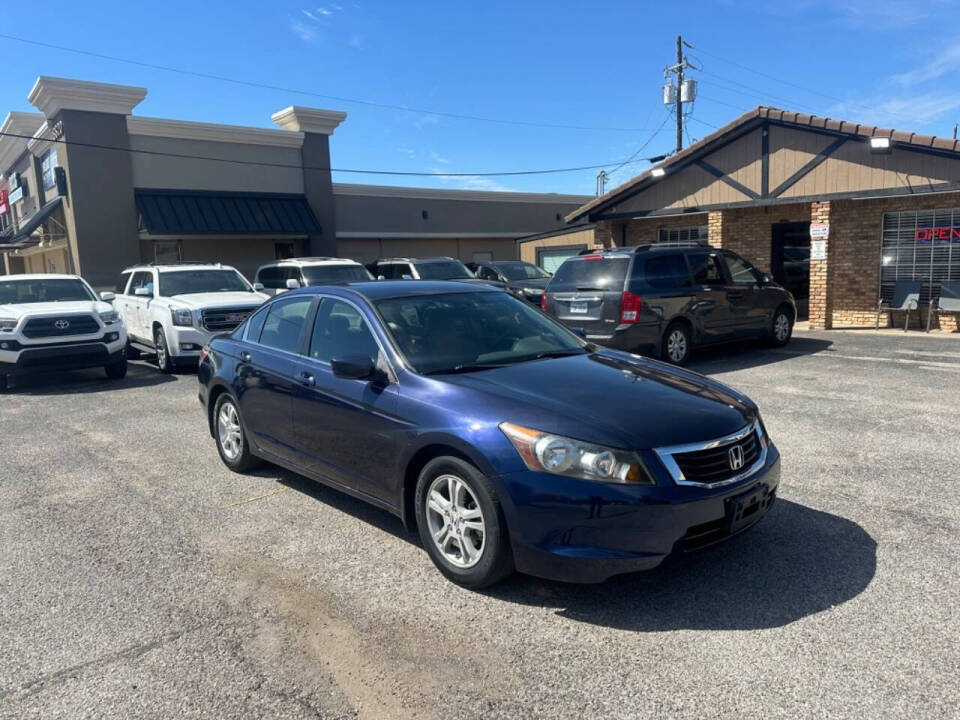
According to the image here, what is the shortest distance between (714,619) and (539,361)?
1.80 metres

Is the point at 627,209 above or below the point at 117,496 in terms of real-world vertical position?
above

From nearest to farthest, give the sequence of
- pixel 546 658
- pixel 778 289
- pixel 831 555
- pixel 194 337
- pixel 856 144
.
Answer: pixel 546 658 < pixel 831 555 < pixel 194 337 < pixel 778 289 < pixel 856 144

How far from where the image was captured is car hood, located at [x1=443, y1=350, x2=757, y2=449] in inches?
140

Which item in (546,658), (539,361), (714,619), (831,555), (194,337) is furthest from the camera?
(194,337)

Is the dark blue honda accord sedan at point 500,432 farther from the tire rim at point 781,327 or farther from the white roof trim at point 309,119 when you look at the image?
the white roof trim at point 309,119

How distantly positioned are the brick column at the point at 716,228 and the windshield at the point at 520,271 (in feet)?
14.1

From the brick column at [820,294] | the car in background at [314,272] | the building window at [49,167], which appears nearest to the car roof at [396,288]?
the car in background at [314,272]

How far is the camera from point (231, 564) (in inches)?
167

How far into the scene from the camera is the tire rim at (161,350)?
12062 mm

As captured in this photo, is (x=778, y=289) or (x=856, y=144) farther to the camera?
(x=856, y=144)

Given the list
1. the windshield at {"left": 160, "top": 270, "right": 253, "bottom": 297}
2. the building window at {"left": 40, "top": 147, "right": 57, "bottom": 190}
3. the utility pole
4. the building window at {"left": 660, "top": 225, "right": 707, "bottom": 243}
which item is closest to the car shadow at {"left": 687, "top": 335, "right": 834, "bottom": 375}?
the building window at {"left": 660, "top": 225, "right": 707, "bottom": 243}

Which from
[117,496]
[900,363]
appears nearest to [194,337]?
[117,496]

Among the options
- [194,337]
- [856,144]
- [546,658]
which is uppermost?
[856,144]

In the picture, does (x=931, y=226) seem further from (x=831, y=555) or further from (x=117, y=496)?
(x=117, y=496)
